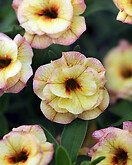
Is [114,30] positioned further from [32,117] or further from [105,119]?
[32,117]

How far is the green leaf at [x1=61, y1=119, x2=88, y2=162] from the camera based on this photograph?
1010 mm

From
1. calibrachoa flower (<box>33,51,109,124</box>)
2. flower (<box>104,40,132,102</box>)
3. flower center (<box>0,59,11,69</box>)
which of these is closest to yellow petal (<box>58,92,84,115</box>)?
calibrachoa flower (<box>33,51,109,124</box>)

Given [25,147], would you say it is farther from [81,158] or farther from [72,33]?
[72,33]

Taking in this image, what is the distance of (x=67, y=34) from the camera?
1083 millimetres

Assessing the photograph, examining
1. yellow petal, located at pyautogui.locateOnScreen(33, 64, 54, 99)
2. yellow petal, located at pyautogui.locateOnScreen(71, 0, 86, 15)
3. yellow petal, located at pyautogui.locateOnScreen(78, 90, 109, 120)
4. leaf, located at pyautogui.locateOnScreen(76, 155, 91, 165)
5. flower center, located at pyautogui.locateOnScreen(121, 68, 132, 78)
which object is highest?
yellow petal, located at pyautogui.locateOnScreen(71, 0, 86, 15)

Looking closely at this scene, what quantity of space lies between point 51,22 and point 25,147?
1.38ft

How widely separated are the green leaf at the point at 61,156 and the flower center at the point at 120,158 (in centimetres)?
17

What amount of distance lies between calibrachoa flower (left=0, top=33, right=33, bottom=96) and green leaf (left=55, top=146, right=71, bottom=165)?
263 millimetres

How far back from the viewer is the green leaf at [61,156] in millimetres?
852

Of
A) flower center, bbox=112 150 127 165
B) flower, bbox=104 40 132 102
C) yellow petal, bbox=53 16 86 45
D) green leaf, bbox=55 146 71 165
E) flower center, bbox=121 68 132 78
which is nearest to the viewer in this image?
green leaf, bbox=55 146 71 165

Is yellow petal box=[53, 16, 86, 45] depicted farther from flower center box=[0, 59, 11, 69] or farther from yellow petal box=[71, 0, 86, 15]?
flower center box=[0, 59, 11, 69]

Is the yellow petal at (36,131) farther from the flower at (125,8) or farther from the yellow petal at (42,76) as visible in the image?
the flower at (125,8)

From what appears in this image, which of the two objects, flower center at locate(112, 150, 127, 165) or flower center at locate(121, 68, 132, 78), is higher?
flower center at locate(112, 150, 127, 165)

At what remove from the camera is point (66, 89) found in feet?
3.43
